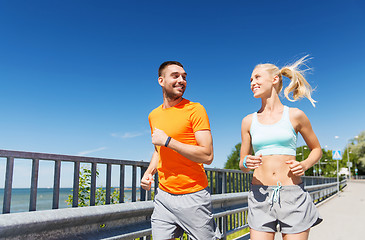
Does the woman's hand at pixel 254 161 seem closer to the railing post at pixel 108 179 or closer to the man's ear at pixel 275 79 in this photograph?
the man's ear at pixel 275 79

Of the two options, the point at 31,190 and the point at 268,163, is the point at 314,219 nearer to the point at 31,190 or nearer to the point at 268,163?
the point at 268,163

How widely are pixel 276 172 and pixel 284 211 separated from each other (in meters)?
0.30

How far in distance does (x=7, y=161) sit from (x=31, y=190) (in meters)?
0.33

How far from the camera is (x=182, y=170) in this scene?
2703 millimetres

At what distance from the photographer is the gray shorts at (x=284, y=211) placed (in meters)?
2.56

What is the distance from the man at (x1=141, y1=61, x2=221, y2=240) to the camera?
2.62 meters

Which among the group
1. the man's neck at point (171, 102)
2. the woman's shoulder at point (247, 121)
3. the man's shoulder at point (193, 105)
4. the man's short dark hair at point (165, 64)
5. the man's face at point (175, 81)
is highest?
the man's short dark hair at point (165, 64)

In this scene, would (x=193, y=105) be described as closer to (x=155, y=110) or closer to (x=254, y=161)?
(x=155, y=110)

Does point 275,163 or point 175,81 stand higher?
point 175,81

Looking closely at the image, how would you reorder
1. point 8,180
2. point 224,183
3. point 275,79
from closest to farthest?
1. point 8,180
2. point 275,79
3. point 224,183

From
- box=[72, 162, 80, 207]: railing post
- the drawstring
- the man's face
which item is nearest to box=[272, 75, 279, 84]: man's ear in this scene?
the man's face

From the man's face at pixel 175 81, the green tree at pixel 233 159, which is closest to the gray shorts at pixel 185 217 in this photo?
the man's face at pixel 175 81

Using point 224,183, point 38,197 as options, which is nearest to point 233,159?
point 38,197

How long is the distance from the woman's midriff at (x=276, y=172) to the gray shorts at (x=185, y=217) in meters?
0.49
